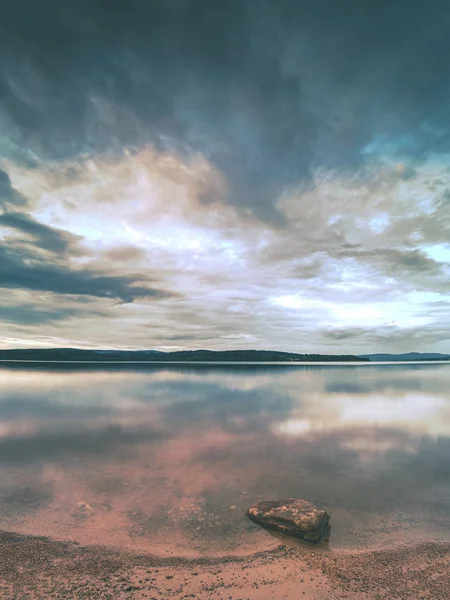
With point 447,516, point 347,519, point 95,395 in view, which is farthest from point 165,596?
point 95,395

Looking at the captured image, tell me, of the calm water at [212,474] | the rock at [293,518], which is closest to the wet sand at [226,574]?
the rock at [293,518]

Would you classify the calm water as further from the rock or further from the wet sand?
the wet sand

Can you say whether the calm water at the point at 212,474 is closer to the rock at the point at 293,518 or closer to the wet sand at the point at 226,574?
the rock at the point at 293,518

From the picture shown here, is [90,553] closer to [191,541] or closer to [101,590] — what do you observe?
[101,590]

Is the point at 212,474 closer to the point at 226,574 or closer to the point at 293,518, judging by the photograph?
the point at 293,518

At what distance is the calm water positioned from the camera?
40.9 feet

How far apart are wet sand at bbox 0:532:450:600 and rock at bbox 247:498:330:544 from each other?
0.63 metres

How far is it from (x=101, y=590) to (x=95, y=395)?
5121 cm

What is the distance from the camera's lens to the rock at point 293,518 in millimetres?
11617

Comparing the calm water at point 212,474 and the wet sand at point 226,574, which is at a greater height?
the wet sand at point 226,574

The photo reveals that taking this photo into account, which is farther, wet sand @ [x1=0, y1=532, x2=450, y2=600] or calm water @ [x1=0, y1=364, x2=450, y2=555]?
calm water @ [x1=0, y1=364, x2=450, y2=555]

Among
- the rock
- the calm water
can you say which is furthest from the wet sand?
the calm water

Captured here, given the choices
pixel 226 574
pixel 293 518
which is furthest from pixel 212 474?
pixel 226 574

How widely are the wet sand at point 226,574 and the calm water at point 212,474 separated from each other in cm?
91
